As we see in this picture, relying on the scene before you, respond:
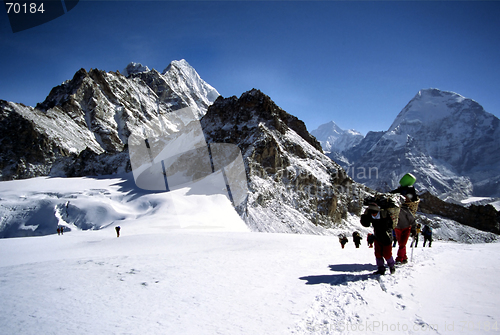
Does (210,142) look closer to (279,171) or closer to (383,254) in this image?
(279,171)

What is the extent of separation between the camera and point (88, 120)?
7775cm

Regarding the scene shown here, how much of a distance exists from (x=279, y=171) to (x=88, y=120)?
6751cm

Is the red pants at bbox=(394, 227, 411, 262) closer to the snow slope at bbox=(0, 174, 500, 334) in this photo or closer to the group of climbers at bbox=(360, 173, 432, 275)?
the group of climbers at bbox=(360, 173, 432, 275)

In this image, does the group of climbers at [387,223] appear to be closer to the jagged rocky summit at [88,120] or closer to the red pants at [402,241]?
the red pants at [402,241]

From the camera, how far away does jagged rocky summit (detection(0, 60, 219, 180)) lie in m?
52.2

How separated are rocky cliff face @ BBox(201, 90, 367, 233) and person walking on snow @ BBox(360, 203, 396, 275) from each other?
77.7ft

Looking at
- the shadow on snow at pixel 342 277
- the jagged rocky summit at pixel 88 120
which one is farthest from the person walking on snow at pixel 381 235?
the jagged rocky summit at pixel 88 120

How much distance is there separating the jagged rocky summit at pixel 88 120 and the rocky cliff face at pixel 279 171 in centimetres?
2286

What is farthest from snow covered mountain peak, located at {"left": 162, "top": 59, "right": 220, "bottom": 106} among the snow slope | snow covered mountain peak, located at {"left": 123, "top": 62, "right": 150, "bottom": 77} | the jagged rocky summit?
the snow slope

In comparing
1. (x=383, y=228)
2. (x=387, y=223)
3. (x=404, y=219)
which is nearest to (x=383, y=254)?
(x=383, y=228)

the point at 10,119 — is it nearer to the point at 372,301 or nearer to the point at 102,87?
the point at 102,87

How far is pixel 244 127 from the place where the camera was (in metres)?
46.3

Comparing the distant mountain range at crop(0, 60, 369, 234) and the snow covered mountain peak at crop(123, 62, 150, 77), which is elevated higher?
the snow covered mountain peak at crop(123, 62, 150, 77)

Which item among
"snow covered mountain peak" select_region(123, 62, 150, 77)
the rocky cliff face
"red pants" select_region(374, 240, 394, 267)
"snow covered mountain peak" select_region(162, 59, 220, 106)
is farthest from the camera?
"snow covered mountain peak" select_region(123, 62, 150, 77)
